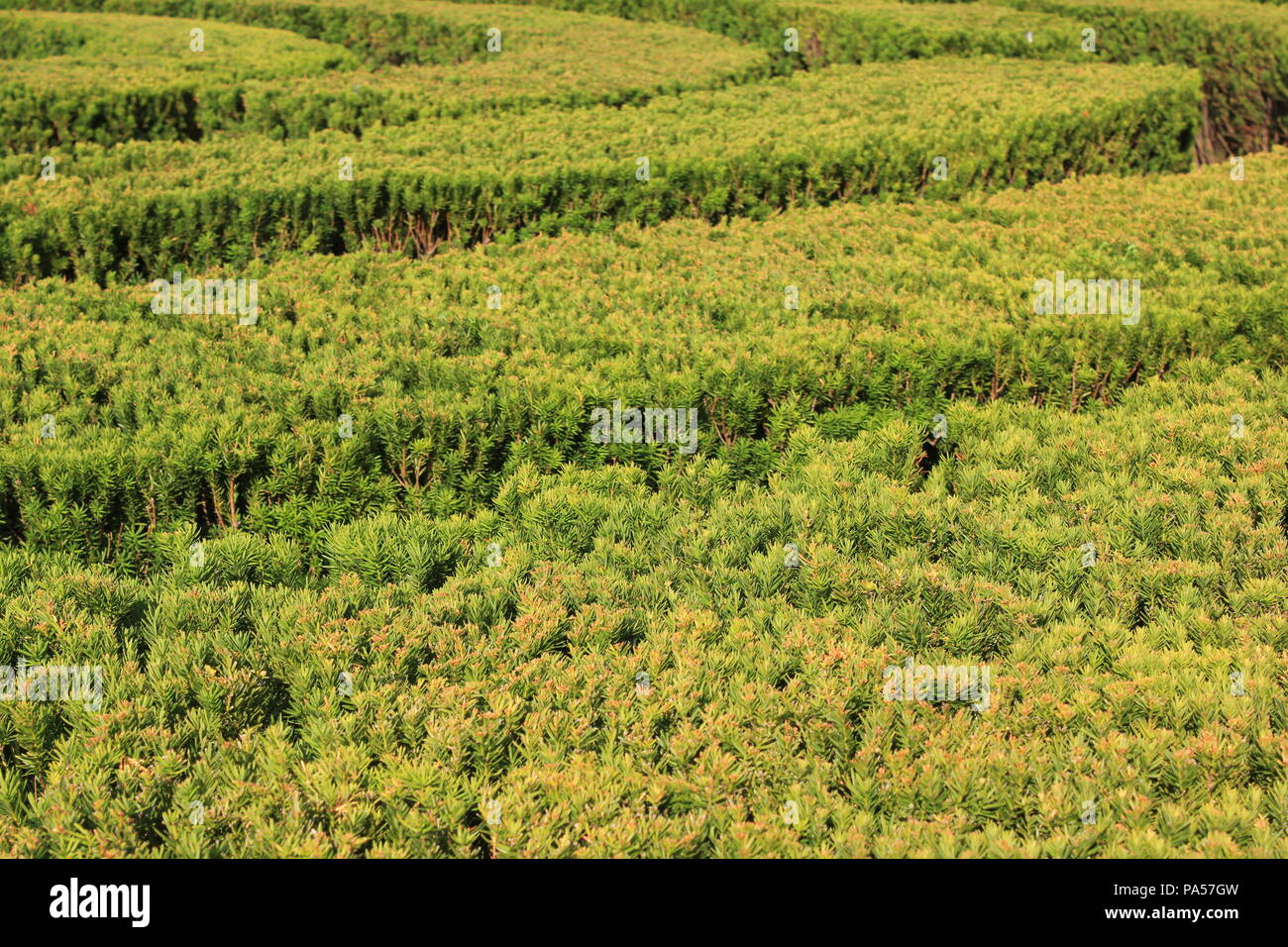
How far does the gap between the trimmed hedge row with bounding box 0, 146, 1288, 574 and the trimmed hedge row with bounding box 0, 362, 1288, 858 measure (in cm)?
84

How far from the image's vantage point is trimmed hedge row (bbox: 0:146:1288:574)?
18.5 feet

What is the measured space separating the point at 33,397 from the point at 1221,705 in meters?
6.09

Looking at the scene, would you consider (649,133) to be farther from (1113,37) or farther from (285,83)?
(1113,37)

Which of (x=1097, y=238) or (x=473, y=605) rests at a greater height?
(x=1097, y=238)

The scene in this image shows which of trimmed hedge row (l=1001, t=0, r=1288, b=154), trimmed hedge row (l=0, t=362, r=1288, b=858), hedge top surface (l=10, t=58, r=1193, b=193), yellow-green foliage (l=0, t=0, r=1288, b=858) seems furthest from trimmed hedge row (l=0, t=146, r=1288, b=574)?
trimmed hedge row (l=1001, t=0, r=1288, b=154)

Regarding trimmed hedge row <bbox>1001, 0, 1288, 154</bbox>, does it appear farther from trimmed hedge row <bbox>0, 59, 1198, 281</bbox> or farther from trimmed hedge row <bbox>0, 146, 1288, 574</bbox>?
trimmed hedge row <bbox>0, 146, 1288, 574</bbox>

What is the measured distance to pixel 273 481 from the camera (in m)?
5.67

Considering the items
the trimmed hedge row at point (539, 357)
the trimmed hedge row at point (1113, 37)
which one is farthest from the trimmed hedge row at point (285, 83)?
the trimmed hedge row at point (539, 357)

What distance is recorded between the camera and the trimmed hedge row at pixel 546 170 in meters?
9.48

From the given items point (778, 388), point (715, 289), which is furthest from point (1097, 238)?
point (778, 388)

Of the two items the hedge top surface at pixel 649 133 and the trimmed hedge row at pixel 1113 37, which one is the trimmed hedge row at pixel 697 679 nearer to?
the hedge top surface at pixel 649 133

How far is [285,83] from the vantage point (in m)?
14.7

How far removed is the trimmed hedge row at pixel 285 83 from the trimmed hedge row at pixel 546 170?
123 centimetres
